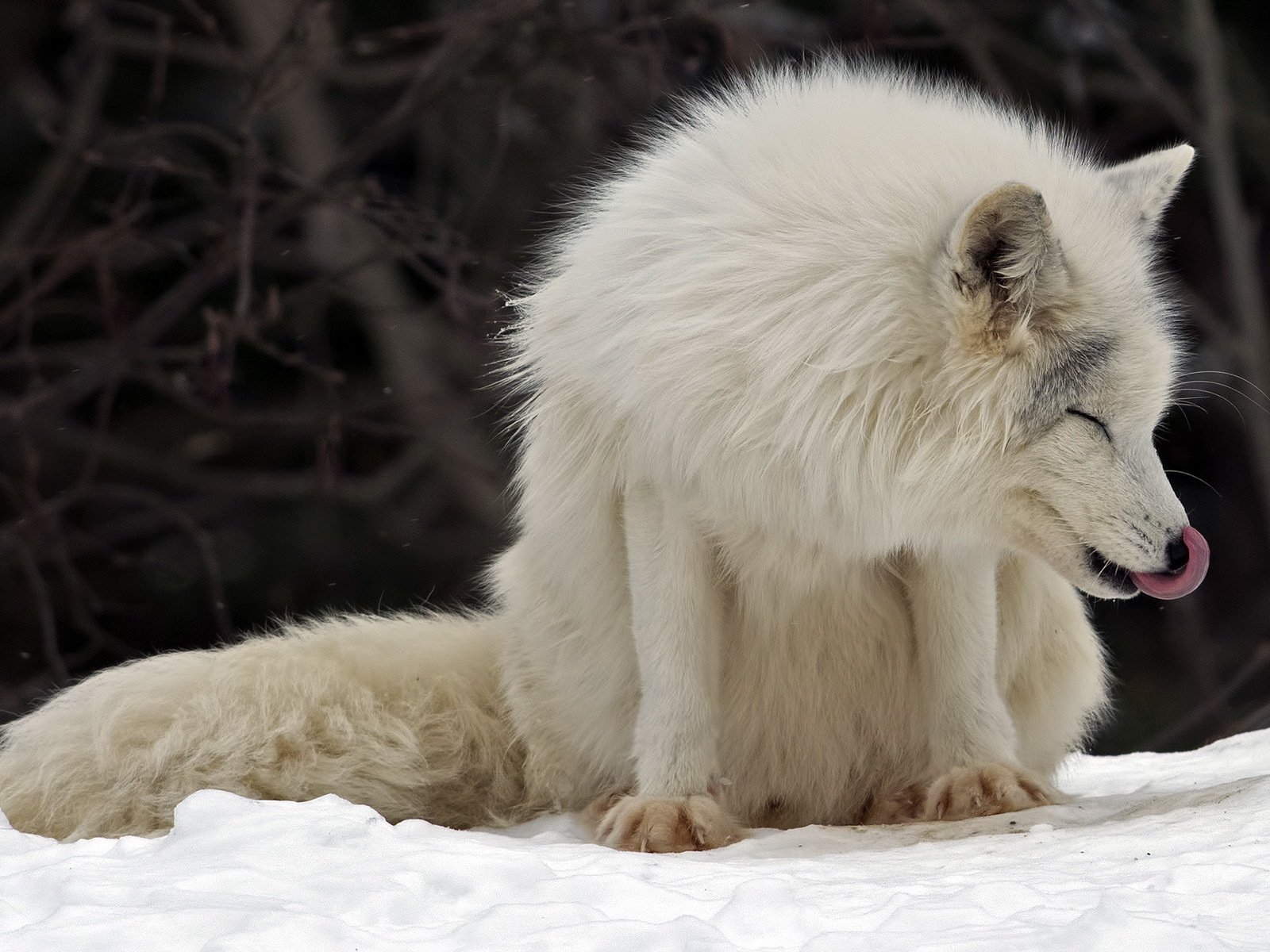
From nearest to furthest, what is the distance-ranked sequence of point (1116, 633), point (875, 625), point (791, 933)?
point (791, 933) → point (875, 625) → point (1116, 633)

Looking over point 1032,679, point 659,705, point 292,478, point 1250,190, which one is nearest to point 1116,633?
point 1250,190

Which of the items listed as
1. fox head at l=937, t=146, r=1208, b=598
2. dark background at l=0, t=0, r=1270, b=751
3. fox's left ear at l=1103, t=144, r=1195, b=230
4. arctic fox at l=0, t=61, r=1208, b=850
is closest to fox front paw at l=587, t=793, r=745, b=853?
arctic fox at l=0, t=61, r=1208, b=850

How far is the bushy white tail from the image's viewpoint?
2906 millimetres

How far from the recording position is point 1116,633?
26.5 ft

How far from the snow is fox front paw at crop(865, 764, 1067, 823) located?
28 cm

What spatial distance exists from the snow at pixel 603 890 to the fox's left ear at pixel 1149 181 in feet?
3.58

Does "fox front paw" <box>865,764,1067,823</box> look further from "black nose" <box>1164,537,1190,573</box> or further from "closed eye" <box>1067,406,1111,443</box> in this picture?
"closed eye" <box>1067,406,1111,443</box>

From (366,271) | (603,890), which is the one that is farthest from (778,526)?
(366,271)

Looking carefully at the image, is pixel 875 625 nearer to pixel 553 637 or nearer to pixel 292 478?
pixel 553 637

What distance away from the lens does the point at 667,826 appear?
2832mm

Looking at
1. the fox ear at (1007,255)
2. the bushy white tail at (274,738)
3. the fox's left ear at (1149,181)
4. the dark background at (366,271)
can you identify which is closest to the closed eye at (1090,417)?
the fox ear at (1007,255)

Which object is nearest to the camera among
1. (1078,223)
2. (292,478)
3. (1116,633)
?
(1078,223)

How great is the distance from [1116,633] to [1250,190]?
8.06 feet

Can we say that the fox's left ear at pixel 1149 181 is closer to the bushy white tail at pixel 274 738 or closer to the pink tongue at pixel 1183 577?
the pink tongue at pixel 1183 577
